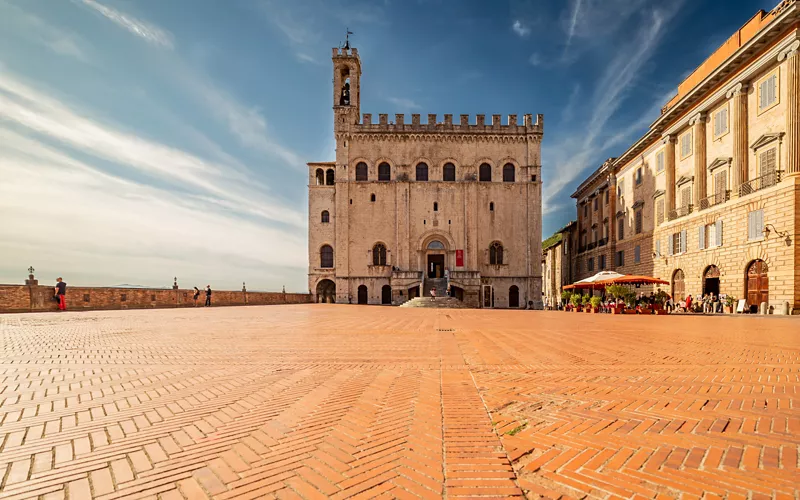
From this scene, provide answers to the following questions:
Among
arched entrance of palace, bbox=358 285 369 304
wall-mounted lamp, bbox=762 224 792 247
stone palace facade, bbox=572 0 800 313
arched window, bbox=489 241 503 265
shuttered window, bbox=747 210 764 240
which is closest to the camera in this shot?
wall-mounted lamp, bbox=762 224 792 247

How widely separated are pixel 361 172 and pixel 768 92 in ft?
88.9

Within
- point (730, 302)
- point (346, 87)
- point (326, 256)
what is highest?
point (346, 87)

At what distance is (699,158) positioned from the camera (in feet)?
71.6

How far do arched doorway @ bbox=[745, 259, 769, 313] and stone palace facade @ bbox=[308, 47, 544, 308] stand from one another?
16.4 m

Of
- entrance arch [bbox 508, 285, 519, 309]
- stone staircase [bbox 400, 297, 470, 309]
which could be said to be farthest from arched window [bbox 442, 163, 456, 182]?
stone staircase [bbox 400, 297, 470, 309]

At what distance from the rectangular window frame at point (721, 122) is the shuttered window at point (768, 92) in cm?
193

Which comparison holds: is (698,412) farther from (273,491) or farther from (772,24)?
(772,24)

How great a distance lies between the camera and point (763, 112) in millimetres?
17547

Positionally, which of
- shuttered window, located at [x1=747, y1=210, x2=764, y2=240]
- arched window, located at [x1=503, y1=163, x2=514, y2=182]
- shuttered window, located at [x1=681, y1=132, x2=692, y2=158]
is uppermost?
arched window, located at [x1=503, y1=163, x2=514, y2=182]

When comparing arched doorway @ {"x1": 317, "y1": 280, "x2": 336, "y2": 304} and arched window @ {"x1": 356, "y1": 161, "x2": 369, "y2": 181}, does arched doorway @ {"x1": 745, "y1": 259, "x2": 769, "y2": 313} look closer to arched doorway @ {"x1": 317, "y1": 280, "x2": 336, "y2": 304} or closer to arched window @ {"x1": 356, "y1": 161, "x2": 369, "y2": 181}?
arched window @ {"x1": 356, "y1": 161, "x2": 369, "y2": 181}

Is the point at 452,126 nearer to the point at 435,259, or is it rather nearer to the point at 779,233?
the point at 435,259

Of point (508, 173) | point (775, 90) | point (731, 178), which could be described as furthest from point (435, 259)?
point (775, 90)

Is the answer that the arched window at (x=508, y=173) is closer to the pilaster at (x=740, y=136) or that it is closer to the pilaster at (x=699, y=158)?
the pilaster at (x=699, y=158)

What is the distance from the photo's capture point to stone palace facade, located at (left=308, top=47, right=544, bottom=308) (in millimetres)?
33875
